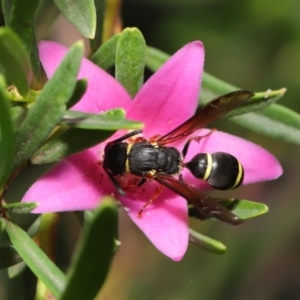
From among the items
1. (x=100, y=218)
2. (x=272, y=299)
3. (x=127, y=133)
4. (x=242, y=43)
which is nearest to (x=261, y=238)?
(x=272, y=299)

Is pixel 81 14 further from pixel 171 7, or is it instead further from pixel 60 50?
pixel 171 7

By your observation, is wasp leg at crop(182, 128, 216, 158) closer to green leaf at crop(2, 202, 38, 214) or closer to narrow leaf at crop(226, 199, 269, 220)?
narrow leaf at crop(226, 199, 269, 220)

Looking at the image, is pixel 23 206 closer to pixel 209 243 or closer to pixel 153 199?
pixel 153 199

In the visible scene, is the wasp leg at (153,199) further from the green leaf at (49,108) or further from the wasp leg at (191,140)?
the green leaf at (49,108)

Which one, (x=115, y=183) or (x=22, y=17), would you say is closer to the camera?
(x=22, y=17)

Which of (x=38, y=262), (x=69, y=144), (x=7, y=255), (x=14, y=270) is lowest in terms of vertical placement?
(x=14, y=270)

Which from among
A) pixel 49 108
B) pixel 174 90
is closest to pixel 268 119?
pixel 174 90

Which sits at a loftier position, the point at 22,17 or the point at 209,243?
the point at 22,17
